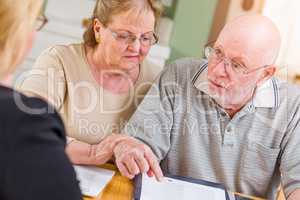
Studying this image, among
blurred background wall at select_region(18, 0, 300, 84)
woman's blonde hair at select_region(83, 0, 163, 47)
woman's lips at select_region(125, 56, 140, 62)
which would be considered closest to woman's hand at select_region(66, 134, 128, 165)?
woman's lips at select_region(125, 56, 140, 62)

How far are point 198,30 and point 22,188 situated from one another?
2537mm

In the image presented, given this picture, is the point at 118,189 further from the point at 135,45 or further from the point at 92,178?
the point at 135,45

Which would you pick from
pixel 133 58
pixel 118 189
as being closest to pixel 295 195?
pixel 118 189

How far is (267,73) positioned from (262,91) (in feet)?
0.20

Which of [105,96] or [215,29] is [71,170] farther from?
[215,29]

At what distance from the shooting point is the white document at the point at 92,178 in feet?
3.58

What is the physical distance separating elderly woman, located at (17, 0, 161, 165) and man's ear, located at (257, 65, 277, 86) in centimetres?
39

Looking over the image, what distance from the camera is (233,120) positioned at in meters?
1.40

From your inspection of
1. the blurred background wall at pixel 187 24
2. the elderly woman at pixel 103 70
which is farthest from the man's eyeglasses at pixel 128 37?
the blurred background wall at pixel 187 24

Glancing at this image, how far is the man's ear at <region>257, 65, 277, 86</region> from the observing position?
1.42 meters

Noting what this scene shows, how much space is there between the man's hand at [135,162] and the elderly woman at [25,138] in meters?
0.53

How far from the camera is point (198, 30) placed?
3002 millimetres

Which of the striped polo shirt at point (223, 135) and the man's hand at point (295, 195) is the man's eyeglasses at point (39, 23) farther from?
the man's hand at point (295, 195)

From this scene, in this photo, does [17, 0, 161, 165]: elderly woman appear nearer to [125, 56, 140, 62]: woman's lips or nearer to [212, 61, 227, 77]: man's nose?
[125, 56, 140, 62]: woman's lips
